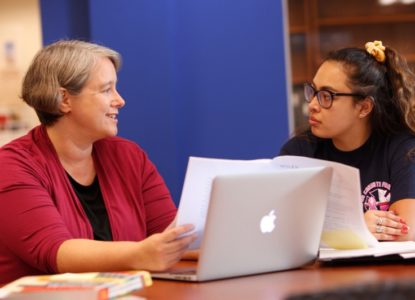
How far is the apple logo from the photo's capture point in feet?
5.41

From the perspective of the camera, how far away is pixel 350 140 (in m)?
2.53

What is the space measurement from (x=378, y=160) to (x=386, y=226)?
1.35ft

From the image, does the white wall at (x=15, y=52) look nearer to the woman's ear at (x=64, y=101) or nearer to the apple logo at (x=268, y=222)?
the woman's ear at (x=64, y=101)

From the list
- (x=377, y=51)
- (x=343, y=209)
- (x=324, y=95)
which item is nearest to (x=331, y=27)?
(x=377, y=51)

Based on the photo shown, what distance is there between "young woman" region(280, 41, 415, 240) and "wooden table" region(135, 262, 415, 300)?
0.72 m

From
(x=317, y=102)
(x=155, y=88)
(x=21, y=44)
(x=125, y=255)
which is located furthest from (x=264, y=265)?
(x=21, y=44)

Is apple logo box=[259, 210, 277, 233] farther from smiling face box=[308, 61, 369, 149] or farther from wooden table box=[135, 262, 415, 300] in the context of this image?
smiling face box=[308, 61, 369, 149]

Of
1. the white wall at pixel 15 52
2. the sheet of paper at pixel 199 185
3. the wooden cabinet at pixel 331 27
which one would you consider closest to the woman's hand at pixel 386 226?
the sheet of paper at pixel 199 185

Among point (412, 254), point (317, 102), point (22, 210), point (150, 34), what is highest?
point (150, 34)

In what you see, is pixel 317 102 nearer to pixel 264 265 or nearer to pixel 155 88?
pixel 264 265

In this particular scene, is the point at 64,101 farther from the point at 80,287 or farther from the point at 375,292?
the point at 375,292

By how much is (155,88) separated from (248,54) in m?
0.51

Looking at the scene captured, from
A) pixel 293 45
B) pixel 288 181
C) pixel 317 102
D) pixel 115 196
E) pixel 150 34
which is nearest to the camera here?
pixel 288 181

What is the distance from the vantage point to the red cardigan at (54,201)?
1.86 metres
